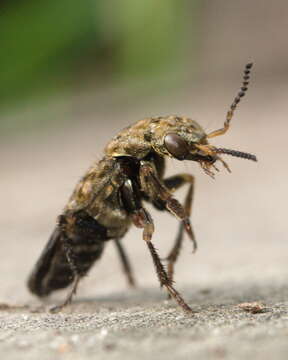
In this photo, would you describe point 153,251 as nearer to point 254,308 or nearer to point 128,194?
point 128,194

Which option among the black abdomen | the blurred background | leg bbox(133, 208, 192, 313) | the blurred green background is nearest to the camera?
leg bbox(133, 208, 192, 313)

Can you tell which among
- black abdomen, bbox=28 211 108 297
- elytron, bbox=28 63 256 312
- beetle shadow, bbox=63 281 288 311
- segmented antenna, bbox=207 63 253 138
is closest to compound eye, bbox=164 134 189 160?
elytron, bbox=28 63 256 312

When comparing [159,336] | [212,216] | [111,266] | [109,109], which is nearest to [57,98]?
[109,109]

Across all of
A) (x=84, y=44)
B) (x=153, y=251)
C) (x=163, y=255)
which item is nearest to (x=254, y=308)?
(x=153, y=251)

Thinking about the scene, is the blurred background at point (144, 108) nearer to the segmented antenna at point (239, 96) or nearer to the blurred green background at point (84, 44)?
the blurred green background at point (84, 44)

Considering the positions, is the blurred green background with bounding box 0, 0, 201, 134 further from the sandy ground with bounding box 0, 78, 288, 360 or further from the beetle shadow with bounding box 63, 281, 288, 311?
the beetle shadow with bounding box 63, 281, 288, 311

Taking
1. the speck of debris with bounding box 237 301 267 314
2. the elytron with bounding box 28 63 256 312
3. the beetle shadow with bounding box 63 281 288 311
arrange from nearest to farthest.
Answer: the speck of debris with bounding box 237 301 267 314 → the elytron with bounding box 28 63 256 312 → the beetle shadow with bounding box 63 281 288 311

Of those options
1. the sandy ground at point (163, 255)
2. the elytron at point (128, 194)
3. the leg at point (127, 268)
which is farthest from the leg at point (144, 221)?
the leg at point (127, 268)

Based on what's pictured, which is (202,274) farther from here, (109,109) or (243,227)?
(109,109)
